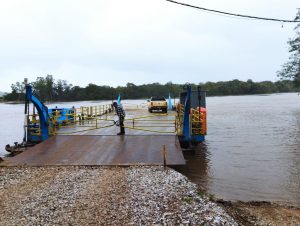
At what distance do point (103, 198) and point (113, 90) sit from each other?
6368 inches

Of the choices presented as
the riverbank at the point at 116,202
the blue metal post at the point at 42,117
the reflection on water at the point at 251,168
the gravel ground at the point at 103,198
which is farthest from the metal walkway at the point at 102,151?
the reflection on water at the point at 251,168

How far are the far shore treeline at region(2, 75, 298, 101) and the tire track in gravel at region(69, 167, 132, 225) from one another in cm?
13729

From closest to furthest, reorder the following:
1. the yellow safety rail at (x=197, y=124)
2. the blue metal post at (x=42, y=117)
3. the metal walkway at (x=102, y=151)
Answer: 1. the metal walkway at (x=102, y=151)
2. the blue metal post at (x=42, y=117)
3. the yellow safety rail at (x=197, y=124)

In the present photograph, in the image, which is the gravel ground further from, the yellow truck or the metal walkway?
the yellow truck

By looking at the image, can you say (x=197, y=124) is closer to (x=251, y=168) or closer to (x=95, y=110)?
(x=251, y=168)

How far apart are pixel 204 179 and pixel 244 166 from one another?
2803 mm

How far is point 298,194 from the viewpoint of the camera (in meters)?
9.85

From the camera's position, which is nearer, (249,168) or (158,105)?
(249,168)

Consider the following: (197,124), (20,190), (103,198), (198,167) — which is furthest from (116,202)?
(197,124)

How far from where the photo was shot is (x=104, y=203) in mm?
6949

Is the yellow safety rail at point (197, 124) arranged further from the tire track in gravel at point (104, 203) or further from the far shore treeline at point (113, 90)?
the far shore treeline at point (113, 90)

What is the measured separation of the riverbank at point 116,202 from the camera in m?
6.30

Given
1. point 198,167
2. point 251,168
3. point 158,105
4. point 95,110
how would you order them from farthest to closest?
point 158,105 → point 95,110 → point 198,167 → point 251,168

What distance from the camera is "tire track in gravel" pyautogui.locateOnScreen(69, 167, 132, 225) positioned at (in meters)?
6.20
